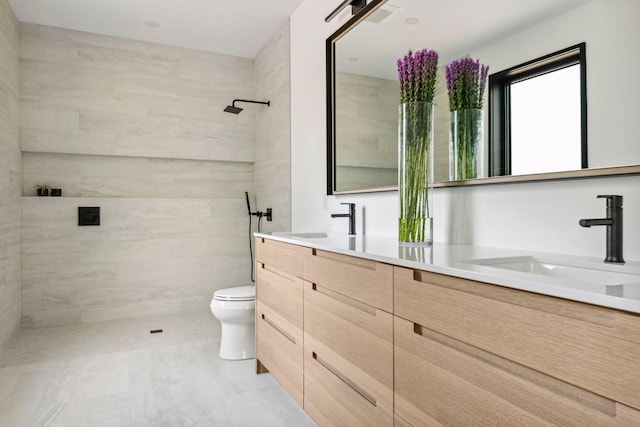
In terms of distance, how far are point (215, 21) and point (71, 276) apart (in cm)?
243

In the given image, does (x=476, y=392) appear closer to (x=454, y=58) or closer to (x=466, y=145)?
(x=466, y=145)

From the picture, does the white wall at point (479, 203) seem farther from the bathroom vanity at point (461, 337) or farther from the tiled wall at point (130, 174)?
the tiled wall at point (130, 174)

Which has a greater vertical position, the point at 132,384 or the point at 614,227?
the point at 614,227

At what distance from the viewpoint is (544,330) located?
0.81 metres

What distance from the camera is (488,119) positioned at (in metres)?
1.59

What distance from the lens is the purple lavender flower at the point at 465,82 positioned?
165 cm

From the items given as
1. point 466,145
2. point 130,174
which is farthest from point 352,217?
point 130,174

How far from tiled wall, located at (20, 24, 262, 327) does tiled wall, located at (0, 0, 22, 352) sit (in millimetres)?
144

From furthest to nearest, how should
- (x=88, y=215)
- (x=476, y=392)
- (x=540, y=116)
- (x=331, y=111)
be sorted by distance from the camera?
1. (x=88, y=215)
2. (x=331, y=111)
3. (x=540, y=116)
4. (x=476, y=392)

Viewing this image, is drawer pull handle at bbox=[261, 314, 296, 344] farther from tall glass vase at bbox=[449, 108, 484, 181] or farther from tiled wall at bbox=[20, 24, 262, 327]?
tiled wall at bbox=[20, 24, 262, 327]

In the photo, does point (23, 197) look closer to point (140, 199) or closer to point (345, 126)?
point (140, 199)

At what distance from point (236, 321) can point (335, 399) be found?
128cm

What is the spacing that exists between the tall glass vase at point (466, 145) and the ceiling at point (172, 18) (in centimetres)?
193

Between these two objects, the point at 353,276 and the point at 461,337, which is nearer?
the point at 461,337
